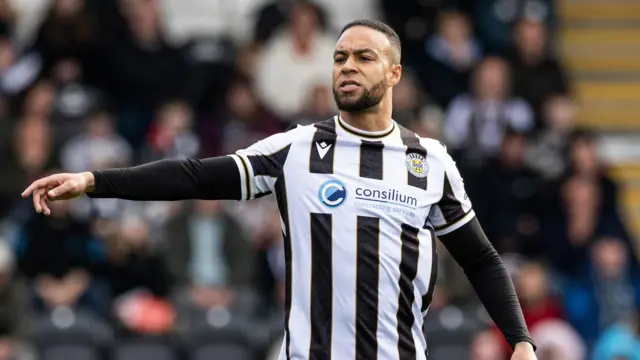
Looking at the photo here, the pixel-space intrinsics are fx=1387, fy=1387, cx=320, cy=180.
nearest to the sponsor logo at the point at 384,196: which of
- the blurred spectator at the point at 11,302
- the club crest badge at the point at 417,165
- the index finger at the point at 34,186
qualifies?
the club crest badge at the point at 417,165

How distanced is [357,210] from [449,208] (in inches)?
16.0

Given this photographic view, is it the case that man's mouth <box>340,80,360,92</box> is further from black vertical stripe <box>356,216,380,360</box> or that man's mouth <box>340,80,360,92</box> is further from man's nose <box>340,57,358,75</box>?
black vertical stripe <box>356,216,380,360</box>

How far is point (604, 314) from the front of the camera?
39.3ft

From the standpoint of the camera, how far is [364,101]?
5.48 metres

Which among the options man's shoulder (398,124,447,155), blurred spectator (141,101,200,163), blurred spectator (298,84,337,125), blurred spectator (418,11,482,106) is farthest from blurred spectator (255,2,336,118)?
man's shoulder (398,124,447,155)

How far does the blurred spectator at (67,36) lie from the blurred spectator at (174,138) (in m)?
1.24

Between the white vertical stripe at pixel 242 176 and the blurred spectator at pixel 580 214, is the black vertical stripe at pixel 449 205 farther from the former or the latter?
the blurred spectator at pixel 580 214

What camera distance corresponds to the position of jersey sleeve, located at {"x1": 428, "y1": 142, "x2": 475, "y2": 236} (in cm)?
561

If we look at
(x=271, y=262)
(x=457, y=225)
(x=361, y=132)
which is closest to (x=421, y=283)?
(x=457, y=225)

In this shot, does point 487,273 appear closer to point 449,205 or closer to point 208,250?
point 449,205

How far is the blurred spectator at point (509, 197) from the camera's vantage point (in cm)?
1227

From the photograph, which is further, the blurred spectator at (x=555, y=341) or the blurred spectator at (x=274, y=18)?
the blurred spectator at (x=274, y=18)

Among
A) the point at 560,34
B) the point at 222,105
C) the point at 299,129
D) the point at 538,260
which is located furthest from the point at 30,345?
the point at 560,34

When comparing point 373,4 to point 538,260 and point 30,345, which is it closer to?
point 538,260
